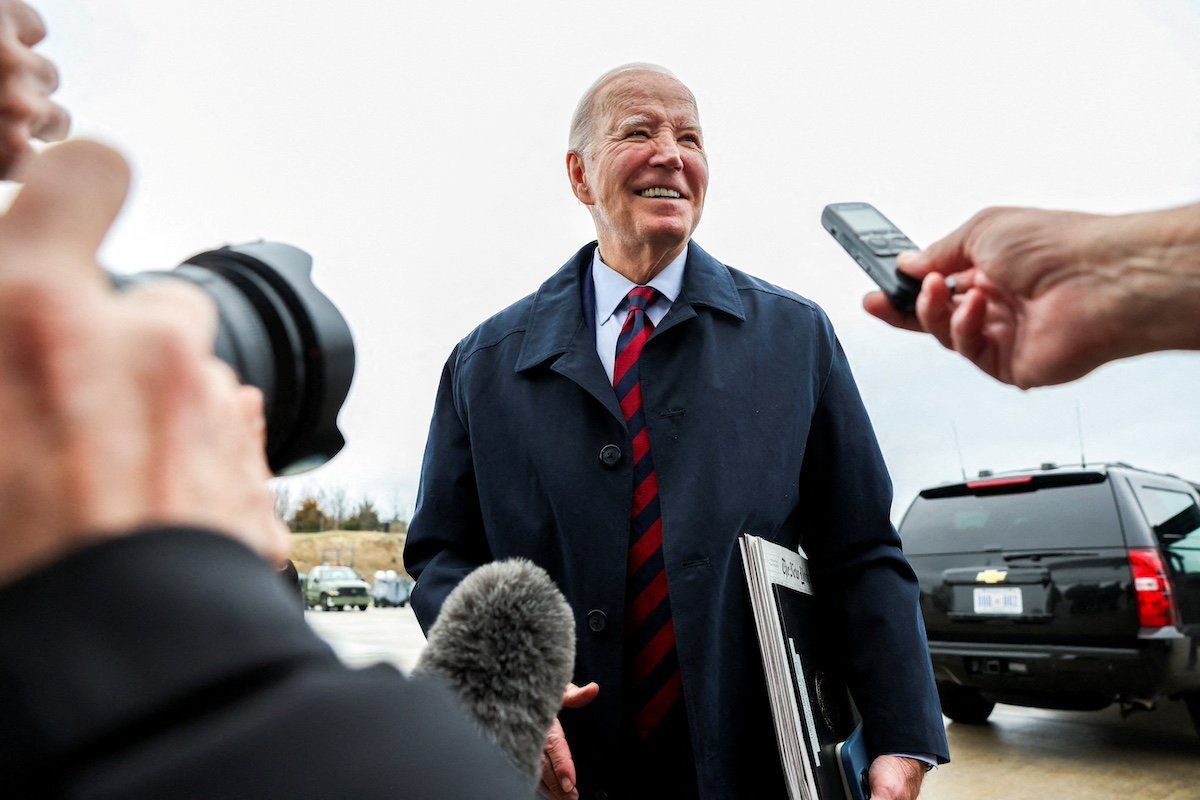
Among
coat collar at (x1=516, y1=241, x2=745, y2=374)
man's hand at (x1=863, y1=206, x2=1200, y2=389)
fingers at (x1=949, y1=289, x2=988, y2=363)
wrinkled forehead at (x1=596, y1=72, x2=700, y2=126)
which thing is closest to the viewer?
man's hand at (x1=863, y1=206, x2=1200, y2=389)

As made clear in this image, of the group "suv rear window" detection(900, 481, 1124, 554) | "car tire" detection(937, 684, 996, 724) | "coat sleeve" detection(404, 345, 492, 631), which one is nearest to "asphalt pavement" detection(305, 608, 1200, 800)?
"car tire" detection(937, 684, 996, 724)

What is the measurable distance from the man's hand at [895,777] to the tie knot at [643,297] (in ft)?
3.55

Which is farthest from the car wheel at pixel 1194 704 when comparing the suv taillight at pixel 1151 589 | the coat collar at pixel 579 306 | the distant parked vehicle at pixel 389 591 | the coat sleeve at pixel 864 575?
the distant parked vehicle at pixel 389 591

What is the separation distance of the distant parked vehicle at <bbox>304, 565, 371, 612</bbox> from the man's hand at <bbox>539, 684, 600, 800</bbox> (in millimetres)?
26954

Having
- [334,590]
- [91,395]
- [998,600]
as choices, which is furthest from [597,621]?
[334,590]

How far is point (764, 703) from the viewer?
1.82 meters

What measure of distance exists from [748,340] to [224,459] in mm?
1653

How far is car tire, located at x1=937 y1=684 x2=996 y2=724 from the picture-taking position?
22.2ft

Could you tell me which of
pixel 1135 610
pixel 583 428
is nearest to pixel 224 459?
pixel 583 428

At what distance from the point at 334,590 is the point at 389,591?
417cm

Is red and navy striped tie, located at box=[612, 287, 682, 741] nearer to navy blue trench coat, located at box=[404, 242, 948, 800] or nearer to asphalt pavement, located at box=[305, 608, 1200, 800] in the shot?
navy blue trench coat, located at box=[404, 242, 948, 800]

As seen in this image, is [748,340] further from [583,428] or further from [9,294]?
[9,294]

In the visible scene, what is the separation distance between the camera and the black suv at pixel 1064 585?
5.42m

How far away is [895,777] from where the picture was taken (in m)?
1.80
